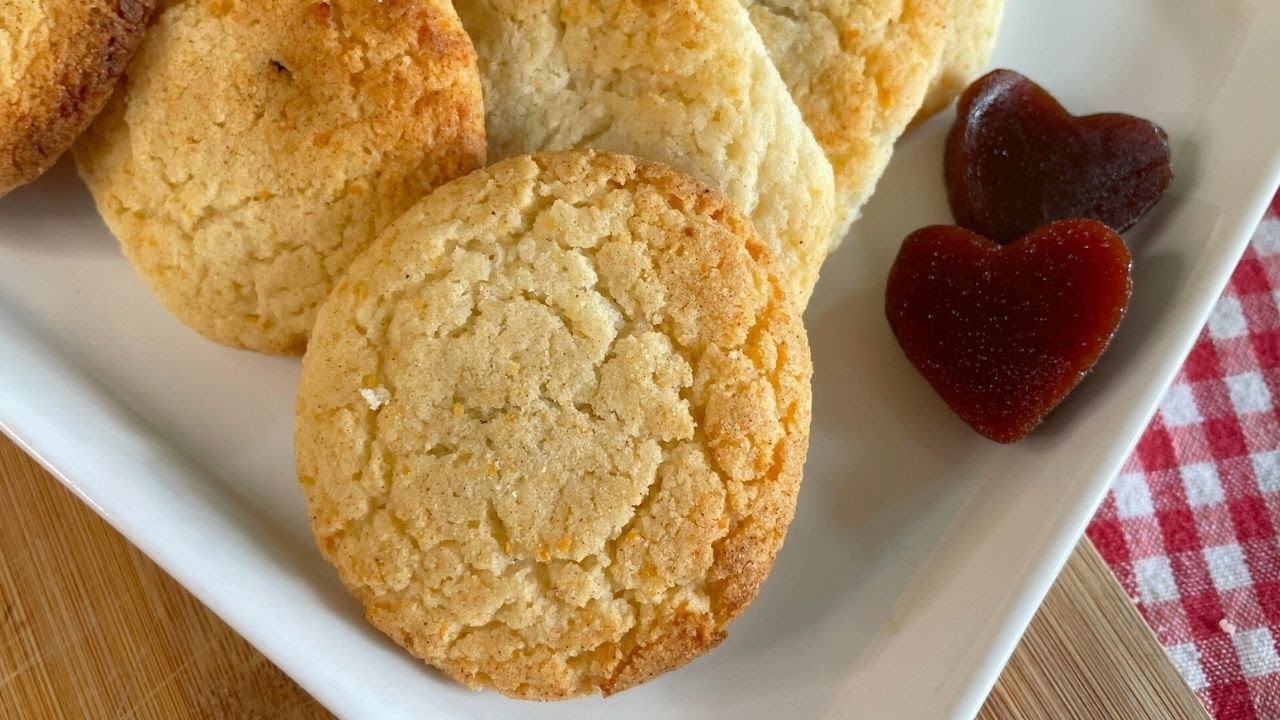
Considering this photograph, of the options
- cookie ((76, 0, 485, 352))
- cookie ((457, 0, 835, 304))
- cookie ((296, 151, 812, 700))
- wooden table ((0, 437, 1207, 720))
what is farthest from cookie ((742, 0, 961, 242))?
wooden table ((0, 437, 1207, 720))

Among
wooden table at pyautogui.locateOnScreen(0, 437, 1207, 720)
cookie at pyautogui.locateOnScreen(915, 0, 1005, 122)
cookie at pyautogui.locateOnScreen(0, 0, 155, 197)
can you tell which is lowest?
wooden table at pyautogui.locateOnScreen(0, 437, 1207, 720)

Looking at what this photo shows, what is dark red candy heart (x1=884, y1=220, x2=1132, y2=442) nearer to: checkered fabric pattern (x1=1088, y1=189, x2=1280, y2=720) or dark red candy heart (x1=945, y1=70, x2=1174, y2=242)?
dark red candy heart (x1=945, y1=70, x2=1174, y2=242)

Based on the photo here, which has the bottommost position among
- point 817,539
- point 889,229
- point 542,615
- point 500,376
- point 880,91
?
point 817,539

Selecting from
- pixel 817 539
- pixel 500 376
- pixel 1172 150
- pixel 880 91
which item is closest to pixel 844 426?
→ pixel 817 539

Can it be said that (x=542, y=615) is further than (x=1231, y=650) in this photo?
No

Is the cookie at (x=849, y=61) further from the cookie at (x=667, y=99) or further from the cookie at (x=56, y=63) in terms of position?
the cookie at (x=56, y=63)

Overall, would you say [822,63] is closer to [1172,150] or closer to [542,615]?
[1172,150]

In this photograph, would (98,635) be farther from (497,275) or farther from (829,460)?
(829,460)

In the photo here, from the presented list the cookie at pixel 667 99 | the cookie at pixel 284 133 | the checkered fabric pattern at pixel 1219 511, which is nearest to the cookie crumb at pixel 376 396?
the cookie at pixel 284 133
